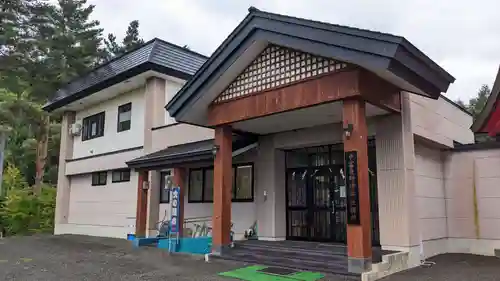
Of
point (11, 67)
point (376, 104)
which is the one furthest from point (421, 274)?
point (11, 67)

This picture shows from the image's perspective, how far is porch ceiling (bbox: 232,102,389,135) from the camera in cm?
820

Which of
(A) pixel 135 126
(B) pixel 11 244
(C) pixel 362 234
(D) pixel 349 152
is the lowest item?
(B) pixel 11 244

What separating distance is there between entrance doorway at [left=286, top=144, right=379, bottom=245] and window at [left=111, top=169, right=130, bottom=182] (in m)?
6.70

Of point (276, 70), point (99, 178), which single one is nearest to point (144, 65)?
point (99, 178)

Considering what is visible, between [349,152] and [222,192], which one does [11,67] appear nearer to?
[222,192]

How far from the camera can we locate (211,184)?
1248 centimetres

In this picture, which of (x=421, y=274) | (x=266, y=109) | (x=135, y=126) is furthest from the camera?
(x=135, y=126)

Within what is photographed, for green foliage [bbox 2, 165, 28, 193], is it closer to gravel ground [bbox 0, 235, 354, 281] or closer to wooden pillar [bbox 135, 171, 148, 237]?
gravel ground [bbox 0, 235, 354, 281]

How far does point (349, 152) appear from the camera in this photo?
23.2 feet

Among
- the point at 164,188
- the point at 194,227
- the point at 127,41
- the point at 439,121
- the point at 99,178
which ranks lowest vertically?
the point at 194,227

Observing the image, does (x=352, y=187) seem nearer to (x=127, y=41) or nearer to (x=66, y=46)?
(x=66, y=46)

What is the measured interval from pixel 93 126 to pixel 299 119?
36.6 feet

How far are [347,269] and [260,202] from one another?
418 cm

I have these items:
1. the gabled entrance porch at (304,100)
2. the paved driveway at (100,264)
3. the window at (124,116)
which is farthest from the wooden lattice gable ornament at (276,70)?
the window at (124,116)
